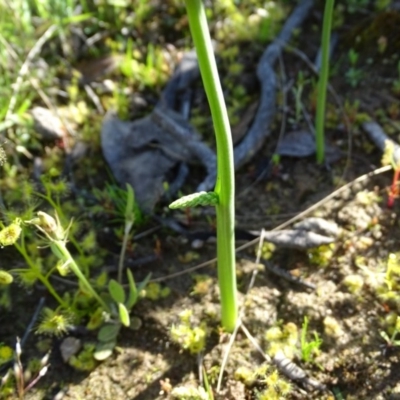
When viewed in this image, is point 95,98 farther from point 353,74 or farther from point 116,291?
point 353,74

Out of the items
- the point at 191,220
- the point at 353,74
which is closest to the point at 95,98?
the point at 191,220

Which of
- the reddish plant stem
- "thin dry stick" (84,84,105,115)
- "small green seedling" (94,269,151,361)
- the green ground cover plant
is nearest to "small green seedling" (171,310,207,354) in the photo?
the green ground cover plant

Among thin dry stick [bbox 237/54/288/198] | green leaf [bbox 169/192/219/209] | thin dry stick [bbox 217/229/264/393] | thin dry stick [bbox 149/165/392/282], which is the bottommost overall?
thin dry stick [bbox 217/229/264/393]

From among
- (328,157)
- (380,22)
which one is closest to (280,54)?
(380,22)

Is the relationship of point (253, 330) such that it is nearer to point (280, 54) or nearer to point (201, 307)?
point (201, 307)

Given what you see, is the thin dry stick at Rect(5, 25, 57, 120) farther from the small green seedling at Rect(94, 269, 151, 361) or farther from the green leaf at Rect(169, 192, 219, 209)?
the green leaf at Rect(169, 192, 219, 209)

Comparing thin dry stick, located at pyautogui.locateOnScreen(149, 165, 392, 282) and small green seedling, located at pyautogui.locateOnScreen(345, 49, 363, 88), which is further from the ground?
small green seedling, located at pyautogui.locateOnScreen(345, 49, 363, 88)
